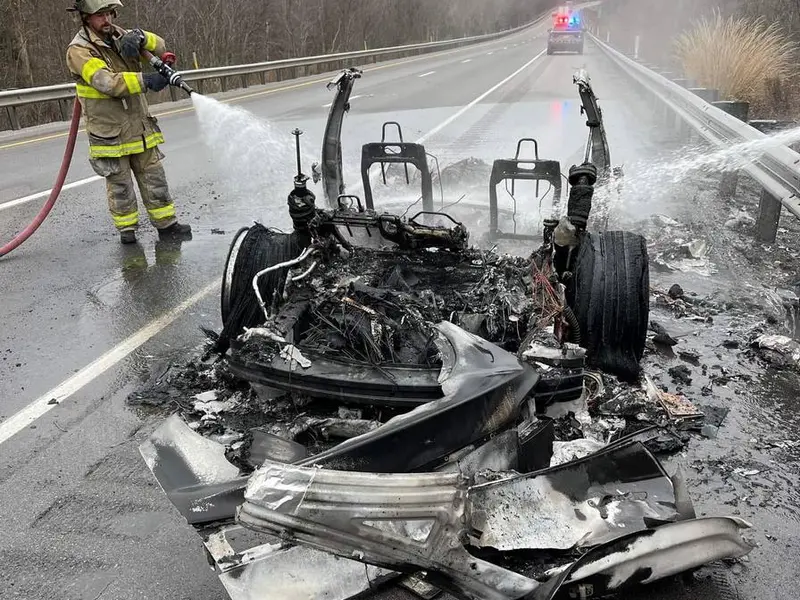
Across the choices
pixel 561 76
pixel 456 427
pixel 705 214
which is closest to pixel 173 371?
pixel 456 427

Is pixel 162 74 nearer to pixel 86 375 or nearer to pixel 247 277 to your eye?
pixel 247 277

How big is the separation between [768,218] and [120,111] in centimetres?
640

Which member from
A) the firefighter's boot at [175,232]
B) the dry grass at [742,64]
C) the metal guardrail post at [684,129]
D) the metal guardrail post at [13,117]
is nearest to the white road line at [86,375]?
the firefighter's boot at [175,232]

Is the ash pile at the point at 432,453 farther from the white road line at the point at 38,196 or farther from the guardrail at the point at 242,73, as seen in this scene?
the guardrail at the point at 242,73

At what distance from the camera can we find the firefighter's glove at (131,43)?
21.3ft

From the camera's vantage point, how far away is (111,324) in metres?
5.13

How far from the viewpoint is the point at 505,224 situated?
18.6 feet

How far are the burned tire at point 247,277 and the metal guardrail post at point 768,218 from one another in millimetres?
4704

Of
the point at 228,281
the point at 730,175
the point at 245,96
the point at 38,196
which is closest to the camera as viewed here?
the point at 228,281

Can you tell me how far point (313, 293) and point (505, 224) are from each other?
2531 mm

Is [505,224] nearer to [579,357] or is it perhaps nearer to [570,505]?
[579,357]

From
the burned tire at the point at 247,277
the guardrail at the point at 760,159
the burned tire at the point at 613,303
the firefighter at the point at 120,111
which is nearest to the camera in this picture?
the burned tire at the point at 613,303

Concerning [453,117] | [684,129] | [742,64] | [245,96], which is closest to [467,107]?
[453,117]

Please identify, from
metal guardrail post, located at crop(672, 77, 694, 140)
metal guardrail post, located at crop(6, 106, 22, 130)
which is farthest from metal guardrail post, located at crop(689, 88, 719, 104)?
metal guardrail post, located at crop(6, 106, 22, 130)
